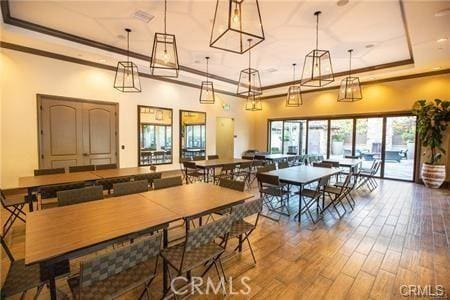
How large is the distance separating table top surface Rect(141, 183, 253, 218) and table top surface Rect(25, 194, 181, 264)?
0.12 meters

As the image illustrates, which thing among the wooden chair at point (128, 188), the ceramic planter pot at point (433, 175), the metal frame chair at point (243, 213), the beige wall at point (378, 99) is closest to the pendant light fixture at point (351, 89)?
the beige wall at point (378, 99)

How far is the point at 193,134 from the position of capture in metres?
8.74

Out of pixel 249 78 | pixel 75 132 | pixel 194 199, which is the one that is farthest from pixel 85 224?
pixel 75 132

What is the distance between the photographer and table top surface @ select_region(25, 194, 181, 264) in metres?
1.44

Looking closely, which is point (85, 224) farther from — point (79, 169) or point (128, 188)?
point (79, 169)

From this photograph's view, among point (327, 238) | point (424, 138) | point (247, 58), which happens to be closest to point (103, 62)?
point (247, 58)

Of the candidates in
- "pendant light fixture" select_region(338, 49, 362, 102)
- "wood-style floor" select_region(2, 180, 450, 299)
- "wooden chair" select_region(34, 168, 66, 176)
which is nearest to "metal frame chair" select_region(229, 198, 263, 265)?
"wood-style floor" select_region(2, 180, 450, 299)

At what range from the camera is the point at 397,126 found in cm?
705

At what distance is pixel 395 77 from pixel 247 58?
193 inches

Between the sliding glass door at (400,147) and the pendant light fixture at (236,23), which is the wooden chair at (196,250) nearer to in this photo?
the pendant light fixture at (236,23)

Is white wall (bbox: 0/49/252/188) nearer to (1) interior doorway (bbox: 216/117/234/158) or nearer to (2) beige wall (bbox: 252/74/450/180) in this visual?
(1) interior doorway (bbox: 216/117/234/158)

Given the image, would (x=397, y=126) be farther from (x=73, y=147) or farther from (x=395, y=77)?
(x=73, y=147)

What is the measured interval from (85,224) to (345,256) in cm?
288

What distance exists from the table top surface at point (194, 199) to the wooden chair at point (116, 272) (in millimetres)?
546
